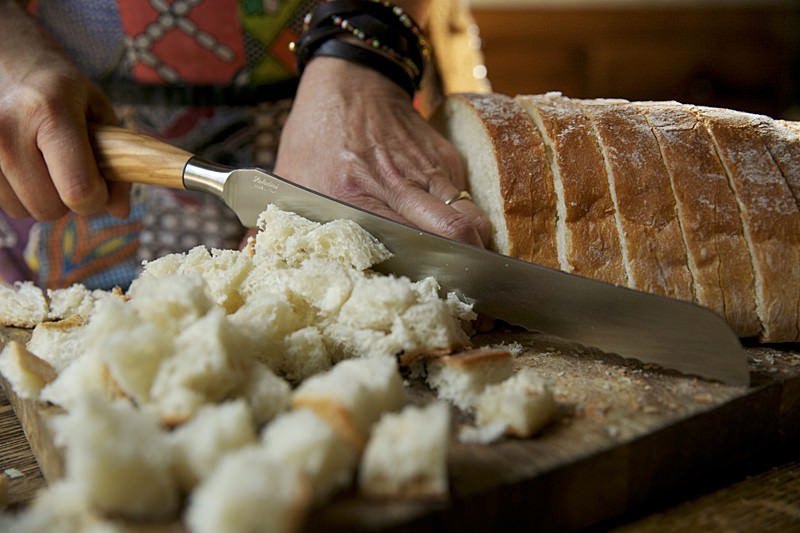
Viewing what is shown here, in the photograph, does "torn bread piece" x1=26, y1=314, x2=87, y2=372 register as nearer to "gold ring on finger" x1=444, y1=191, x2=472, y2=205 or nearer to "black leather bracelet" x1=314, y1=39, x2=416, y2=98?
"gold ring on finger" x1=444, y1=191, x2=472, y2=205

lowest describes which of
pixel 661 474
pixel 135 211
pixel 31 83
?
pixel 135 211

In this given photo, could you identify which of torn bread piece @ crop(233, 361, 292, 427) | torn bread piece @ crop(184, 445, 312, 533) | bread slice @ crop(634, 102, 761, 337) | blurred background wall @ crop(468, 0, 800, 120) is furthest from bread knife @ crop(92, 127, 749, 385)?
blurred background wall @ crop(468, 0, 800, 120)

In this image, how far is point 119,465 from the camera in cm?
91

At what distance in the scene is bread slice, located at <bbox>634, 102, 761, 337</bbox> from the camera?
1.70 metres

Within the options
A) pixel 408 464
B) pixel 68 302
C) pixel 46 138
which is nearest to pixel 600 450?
pixel 408 464

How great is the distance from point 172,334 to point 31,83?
3.95 ft

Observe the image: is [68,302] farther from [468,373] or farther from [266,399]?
[468,373]

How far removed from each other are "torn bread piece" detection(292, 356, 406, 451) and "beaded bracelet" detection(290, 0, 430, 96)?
4.24 feet

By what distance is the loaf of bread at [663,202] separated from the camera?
1.70 meters

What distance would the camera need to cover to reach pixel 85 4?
2.58m

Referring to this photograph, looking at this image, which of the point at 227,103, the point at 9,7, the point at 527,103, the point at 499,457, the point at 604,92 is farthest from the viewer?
the point at 604,92

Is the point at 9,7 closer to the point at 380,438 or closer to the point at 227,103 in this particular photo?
the point at 227,103

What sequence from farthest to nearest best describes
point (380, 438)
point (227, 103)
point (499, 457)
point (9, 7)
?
point (227, 103)
point (9, 7)
point (499, 457)
point (380, 438)

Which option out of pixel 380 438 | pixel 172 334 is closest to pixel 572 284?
pixel 380 438
